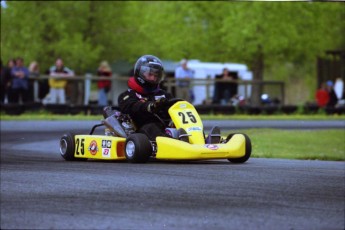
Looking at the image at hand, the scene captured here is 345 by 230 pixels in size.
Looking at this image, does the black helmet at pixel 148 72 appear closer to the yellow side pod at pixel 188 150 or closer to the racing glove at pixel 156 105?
the racing glove at pixel 156 105

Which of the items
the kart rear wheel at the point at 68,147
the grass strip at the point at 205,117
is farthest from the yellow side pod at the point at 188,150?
the grass strip at the point at 205,117

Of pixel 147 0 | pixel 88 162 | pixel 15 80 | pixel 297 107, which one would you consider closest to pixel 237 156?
pixel 88 162

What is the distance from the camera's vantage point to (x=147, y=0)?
148 ft

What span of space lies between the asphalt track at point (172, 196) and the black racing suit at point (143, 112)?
0.51 m

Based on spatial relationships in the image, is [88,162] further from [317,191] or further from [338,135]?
[338,135]

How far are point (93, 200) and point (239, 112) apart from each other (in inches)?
857

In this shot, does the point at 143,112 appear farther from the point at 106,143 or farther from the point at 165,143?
the point at 165,143

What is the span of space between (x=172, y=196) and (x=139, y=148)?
11.2 feet

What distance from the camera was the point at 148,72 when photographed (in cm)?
1311

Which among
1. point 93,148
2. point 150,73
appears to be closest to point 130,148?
point 93,148

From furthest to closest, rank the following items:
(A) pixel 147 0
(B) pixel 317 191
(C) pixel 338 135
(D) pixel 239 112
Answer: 1. (A) pixel 147 0
2. (D) pixel 239 112
3. (C) pixel 338 135
4. (B) pixel 317 191

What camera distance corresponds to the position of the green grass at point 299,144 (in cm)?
1552

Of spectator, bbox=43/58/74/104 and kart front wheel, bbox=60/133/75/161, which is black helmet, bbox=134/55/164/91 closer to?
kart front wheel, bbox=60/133/75/161

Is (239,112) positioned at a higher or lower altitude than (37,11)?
lower
